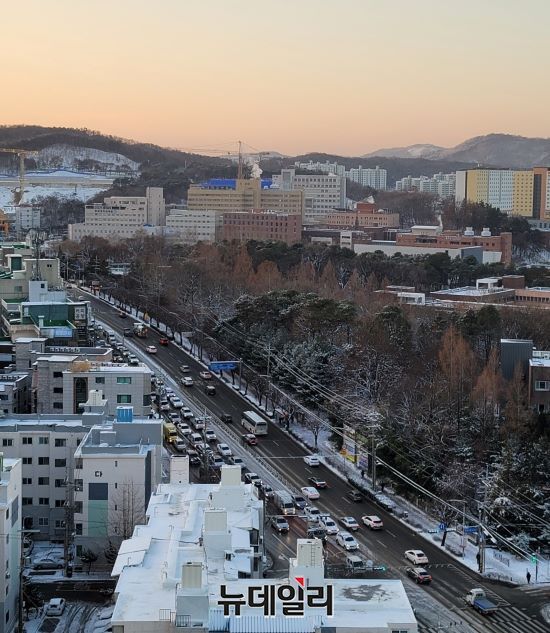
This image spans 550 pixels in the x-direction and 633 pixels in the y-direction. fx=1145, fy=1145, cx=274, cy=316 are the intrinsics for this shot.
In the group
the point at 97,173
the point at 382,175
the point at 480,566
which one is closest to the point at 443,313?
the point at 480,566

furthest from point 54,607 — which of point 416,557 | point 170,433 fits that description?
point 170,433

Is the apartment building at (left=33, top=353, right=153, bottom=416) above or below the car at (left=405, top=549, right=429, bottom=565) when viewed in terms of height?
above

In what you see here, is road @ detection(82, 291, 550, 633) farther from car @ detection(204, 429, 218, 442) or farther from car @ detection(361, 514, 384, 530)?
car @ detection(204, 429, 218, 442)

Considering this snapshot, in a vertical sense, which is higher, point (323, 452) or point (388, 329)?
point (388, 329)

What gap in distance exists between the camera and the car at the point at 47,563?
30.2ft

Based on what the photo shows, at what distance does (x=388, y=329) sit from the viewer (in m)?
15.3

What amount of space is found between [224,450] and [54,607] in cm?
453

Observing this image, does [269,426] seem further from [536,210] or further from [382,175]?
[382,175]

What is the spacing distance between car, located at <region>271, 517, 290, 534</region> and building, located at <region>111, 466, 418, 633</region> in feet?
6.53

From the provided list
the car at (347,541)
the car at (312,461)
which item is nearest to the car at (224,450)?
the car at (312,461)

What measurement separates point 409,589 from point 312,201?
3936 centimetres

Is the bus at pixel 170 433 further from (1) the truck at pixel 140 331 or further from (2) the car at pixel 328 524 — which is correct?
(1) the truck at pixel 140 331

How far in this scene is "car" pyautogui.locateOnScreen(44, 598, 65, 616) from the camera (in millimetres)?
8195

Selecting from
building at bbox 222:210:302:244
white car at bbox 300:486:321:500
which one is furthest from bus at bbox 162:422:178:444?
building at bbox 222:210:302:244
